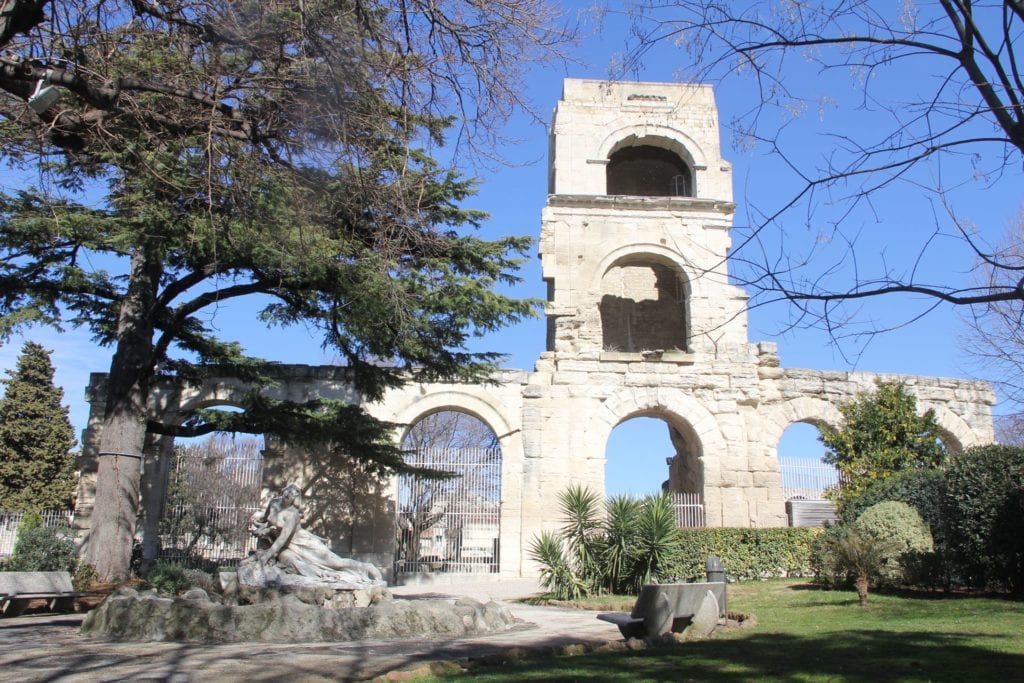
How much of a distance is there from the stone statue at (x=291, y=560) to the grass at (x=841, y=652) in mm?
3759

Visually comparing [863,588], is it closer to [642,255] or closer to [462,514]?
[462,514]

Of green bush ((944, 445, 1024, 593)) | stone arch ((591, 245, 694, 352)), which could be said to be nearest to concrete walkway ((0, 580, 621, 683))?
green bush ((944, 445, 1024, 593))

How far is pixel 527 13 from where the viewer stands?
486cm

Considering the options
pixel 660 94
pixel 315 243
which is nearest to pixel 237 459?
pixel 315 243

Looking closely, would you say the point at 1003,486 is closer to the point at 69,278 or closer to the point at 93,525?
the point at 93,525

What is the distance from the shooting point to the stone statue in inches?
366

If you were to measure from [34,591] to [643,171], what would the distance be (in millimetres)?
18150

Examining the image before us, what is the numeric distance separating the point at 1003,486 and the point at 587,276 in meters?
10.6

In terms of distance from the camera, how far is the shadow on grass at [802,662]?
525 cm

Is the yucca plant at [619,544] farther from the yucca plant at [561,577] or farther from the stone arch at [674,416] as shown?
the stone arch at [674,416]

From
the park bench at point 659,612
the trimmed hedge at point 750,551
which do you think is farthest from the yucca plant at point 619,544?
the park bench at point 659,612

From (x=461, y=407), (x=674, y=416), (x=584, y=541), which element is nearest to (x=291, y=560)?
(x=584, y=541)

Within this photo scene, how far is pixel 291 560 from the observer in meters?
9.60

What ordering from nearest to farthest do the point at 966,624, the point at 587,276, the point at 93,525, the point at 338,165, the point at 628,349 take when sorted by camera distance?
the point at 338,165, the point at 966,624, the point at 93,525, the point at 587,276, the point at 628,349
